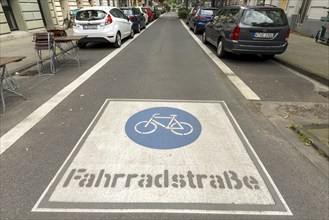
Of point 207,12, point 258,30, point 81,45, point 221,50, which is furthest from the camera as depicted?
point 207,12

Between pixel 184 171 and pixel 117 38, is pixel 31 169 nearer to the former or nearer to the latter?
pixel 184 171

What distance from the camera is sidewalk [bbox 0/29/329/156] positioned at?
143 inches

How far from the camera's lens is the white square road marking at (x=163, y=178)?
7.55ft

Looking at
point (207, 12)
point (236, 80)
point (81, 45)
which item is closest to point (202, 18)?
point (207, 12)

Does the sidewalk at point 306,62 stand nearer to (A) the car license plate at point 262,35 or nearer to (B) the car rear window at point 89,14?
(A) the car license plate at point 262,35

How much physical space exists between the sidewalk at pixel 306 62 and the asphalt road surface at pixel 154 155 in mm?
495

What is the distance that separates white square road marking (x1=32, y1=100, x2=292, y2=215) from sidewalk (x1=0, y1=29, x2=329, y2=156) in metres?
1.15

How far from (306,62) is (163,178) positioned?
23.6 feet

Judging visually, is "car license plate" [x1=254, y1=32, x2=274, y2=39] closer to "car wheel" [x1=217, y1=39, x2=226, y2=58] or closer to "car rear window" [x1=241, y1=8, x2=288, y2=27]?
"car rear window" [x1=241, y1=8, x2=288, y2=27]

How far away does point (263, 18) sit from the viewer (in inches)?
280

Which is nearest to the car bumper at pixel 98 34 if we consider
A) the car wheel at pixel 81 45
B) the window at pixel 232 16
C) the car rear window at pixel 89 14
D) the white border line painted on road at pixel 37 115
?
the car rear window at pixel 89 14

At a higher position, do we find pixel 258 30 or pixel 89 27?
pixel 258 30

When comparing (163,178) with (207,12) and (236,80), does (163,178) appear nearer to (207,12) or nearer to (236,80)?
(236,80)

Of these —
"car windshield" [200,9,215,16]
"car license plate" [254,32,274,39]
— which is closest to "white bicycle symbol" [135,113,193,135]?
"car license plate" [254,32,274,39]
